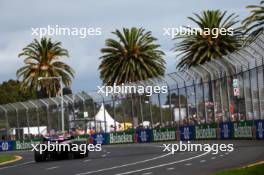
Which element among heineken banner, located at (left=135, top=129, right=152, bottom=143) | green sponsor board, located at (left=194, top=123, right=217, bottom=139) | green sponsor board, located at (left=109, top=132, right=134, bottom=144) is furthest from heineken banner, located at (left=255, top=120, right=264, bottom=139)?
green sponsor board, located at (left=109, top=132, right=134, bottom=144)

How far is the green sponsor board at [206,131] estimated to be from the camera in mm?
46312

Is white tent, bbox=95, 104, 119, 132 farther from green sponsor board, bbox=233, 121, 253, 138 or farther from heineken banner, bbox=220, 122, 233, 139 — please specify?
green sponsor board, bbox=233, 121, 253, 138

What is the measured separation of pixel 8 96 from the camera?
459 feet

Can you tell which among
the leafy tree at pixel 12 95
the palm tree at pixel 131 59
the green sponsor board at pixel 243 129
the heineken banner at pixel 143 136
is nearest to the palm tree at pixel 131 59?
the palm tree at pixel 131 59

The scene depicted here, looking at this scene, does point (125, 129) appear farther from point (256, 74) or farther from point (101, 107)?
point (256, 74)

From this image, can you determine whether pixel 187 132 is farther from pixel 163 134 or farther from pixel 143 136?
pixel 143 136

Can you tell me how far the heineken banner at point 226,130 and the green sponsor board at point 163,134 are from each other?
301 inches

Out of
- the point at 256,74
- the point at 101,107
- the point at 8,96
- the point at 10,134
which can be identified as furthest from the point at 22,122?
the point at 8,96

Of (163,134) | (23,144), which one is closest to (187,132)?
(163,134)

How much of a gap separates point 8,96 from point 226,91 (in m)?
100

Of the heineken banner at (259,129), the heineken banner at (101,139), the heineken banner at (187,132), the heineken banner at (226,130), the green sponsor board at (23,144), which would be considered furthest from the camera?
the green sponsor board at (23,144)

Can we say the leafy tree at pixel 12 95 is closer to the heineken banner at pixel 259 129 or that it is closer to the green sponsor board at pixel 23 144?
the green sponsor board at pixel 23 144

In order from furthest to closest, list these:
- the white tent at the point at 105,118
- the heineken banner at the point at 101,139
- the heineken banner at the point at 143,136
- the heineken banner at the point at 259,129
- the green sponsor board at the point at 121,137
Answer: the white tent at the point at 105,118 → the heineken banner at the point at 101,139 → the green sponsor board at the point at 121,137 → the heineken banner at the point at 143,136 → the heineken banner at the point at 259,129

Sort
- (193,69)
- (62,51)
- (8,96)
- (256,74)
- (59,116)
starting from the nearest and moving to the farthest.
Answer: (256,74) < (193,69) < (59,116) < (62,51) < (8,96)
